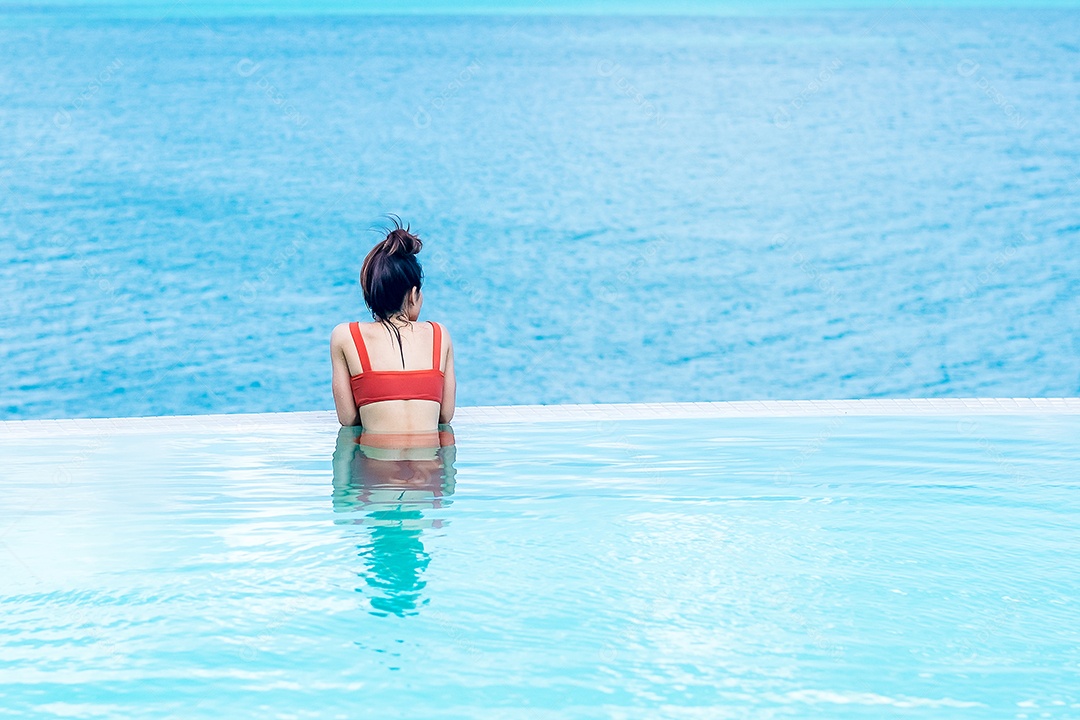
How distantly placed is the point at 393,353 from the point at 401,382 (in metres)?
0.12

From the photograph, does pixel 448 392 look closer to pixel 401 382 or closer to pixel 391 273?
pixel 401 382

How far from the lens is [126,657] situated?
111 inches

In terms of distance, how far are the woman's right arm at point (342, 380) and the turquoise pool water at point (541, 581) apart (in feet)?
0.64

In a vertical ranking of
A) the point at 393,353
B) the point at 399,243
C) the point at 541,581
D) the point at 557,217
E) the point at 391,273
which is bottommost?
the point at 541,581

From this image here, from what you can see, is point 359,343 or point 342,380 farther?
point 342,380

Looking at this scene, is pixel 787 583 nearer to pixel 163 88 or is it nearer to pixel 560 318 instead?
pixel 560 318

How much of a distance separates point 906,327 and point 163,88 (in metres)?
28.3

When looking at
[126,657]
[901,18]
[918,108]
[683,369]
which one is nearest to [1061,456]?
[126,657]

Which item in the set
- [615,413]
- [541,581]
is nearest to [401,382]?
[541,581]

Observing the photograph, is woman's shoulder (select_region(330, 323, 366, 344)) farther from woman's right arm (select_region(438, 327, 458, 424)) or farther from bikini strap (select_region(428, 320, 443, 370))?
woman's right arm (select_region(438, 327, 458, 424))

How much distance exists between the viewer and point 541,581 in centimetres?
335

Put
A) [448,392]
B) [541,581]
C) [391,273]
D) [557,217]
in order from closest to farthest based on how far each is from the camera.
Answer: [541,581] < [391,273] < [448,392] < [557,217]

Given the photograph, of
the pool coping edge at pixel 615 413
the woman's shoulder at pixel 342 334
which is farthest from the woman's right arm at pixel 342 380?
the pool coping edge at pixel 615 413

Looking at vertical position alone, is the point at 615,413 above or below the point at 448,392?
below
